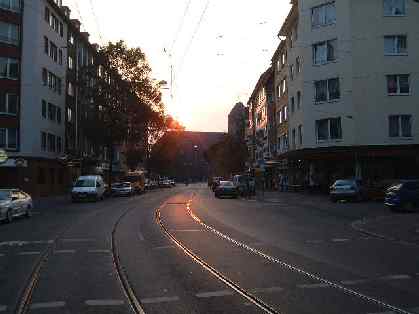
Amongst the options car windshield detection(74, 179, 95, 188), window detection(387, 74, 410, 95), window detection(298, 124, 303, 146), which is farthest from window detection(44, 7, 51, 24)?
window detection(387, 74, 410, 95)

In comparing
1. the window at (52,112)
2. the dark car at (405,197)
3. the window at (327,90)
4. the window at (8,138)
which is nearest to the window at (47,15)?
the window at (52,112)

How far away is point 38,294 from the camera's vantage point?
770cm

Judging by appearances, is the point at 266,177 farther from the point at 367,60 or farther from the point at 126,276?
the point at 126,276

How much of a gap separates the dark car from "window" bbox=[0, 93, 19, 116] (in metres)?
31.7

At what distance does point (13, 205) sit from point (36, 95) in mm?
25615

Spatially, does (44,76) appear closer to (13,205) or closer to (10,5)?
(10,5)

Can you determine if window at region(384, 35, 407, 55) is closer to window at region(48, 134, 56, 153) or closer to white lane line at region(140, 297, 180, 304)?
window at region(48, 134, 56, 153)

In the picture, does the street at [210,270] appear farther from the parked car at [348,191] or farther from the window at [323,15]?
the window at [323,15]

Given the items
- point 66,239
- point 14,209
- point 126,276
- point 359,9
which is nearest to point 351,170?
point 359,9

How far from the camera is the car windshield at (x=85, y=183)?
39.6 meters

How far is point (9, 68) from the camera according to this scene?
4394 centimetres

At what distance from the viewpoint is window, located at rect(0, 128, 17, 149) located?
144ft

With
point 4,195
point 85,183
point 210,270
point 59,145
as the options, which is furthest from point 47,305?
point 59,145

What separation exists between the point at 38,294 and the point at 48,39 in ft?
148
